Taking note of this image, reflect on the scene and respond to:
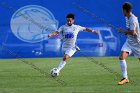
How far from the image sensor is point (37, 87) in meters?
15.3

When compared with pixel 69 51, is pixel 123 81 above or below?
below

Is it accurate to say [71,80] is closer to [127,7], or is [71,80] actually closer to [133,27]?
[133,27]

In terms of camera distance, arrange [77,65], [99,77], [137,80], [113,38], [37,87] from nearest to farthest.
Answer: [37,87] < [137,80] < [99,77] < [77,65] < [113,38]

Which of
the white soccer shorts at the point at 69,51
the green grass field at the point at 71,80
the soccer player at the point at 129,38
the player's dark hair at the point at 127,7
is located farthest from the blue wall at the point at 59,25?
the player's dark hair at the point at 127,7

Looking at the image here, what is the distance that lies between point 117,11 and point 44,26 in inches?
133

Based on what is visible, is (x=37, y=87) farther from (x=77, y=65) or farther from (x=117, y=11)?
(x=117, y=11)

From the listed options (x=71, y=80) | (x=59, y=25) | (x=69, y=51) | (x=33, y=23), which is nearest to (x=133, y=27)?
(x=71, y=80)

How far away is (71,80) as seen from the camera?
674 inches

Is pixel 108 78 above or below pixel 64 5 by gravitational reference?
below

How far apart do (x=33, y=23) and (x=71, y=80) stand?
495 inches

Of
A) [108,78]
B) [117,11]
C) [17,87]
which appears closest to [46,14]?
[117,11]

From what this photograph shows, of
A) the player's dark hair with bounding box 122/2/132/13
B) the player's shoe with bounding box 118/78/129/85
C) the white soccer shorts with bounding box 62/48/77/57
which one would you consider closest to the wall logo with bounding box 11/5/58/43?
the white soccer shorts with bounding box 62/48/77/57

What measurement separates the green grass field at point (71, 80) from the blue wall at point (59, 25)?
506cm

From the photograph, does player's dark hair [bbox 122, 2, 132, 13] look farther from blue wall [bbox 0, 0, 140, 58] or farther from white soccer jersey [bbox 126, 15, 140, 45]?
blue wall [bbox 0, 0, 140, 58]
